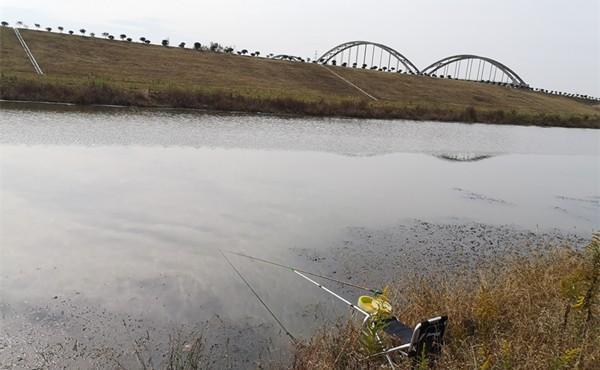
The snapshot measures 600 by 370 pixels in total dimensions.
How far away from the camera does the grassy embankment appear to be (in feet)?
90.6

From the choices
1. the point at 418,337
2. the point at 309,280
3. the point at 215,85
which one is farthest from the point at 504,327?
the point at 215,85

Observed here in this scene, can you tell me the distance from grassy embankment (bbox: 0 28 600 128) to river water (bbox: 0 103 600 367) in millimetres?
3384

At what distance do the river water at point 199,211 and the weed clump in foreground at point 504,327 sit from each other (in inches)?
36.6

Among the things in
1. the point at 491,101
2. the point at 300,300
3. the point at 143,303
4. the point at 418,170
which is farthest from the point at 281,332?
the point at 491,101

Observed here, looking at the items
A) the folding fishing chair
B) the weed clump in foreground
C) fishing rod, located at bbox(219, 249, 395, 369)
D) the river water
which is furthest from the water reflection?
the folding fishing chair

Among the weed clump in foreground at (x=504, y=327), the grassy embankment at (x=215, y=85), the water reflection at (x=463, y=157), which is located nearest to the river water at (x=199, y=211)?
the water reflection at (x=463, y=157)

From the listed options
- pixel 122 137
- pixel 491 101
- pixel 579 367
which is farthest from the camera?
pixel 491 101

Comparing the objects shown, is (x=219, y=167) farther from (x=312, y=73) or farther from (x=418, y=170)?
(x=312, y=73)

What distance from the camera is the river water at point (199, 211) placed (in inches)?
235

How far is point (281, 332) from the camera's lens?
5.94m

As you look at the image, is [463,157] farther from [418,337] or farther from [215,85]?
[215,85]

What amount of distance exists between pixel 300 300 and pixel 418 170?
13347 mm

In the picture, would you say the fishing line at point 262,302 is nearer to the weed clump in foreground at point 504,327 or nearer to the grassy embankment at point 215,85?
the weed clump in foreground at point 504,327

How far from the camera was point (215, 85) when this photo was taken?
132 ft
